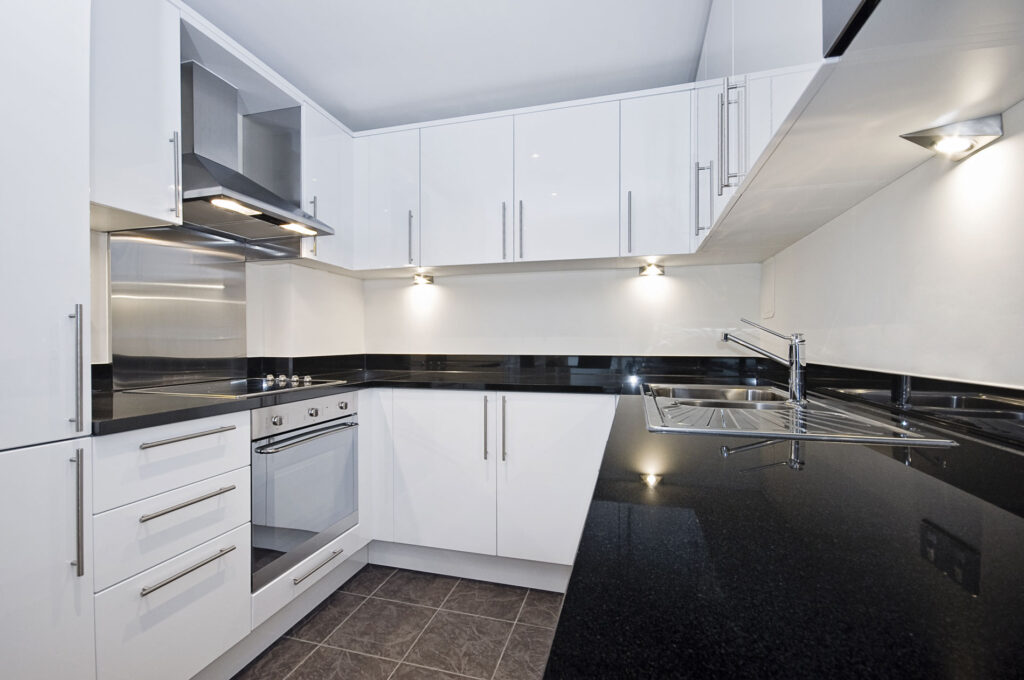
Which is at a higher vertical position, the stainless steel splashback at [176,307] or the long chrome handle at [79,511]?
the stainless steel splashback at [176,307]

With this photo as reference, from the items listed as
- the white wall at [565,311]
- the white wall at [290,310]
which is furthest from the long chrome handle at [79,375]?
the white wall at [565,311]

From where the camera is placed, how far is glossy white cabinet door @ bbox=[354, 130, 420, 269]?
8.11ft

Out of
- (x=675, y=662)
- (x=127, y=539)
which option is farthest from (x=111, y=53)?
(x=675, y=662)

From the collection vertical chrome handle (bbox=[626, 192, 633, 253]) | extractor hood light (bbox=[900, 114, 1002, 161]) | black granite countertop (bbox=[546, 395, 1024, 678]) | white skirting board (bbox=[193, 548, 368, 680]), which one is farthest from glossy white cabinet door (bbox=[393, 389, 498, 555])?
extractor hood light (bbox=[900, 114, 1002, 161])

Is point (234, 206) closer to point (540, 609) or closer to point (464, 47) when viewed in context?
point (464, 47)

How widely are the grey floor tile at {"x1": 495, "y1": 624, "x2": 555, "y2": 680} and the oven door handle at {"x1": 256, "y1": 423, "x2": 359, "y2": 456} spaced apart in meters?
1.10

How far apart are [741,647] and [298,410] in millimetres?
1830

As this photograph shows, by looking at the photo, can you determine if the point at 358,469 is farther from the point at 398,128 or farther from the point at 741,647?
the point at 741,647

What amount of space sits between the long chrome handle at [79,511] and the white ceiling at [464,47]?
1.65m

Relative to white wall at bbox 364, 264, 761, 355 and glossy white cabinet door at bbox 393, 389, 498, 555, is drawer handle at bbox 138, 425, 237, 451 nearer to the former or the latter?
glossy white cabinet door at bbox 393, 389, 498, 555

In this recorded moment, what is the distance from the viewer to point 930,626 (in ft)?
1.03

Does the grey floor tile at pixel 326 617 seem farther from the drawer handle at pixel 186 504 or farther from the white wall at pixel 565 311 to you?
the white wall at pixel 565 311

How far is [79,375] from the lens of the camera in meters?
1.12

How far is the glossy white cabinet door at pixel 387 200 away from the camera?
2.47 meters
